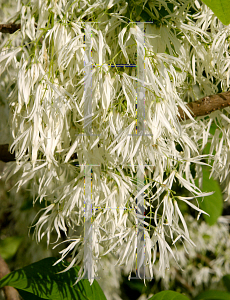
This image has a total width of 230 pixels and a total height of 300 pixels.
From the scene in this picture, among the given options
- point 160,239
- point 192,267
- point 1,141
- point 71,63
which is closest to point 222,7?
point 71,63

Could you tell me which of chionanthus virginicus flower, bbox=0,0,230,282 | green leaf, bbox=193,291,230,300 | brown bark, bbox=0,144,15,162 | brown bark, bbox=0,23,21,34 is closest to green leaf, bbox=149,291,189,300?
chionanthus virginicus flower, bbox=0,0,230,282

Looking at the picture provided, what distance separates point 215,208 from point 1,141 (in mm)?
643

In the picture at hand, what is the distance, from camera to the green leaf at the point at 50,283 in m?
0.52

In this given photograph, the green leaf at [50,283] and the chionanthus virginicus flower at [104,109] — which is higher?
the chionanthus virginicus flower at [104,109]

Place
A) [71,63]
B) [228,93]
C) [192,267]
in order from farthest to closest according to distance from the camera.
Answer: [192,267], [228,93], [71,63]

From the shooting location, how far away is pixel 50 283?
54 centimetres

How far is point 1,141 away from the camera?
3.07ft

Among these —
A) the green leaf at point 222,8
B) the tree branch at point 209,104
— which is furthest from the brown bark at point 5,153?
the green leaf at point 222,8

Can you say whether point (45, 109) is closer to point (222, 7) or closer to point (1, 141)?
point (222, 7)

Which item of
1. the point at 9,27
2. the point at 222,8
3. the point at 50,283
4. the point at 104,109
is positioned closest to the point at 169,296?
the point at 50,283

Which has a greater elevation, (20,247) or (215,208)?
(215,208)

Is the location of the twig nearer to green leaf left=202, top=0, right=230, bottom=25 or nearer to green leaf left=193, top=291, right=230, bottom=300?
green leaf left=202, top=0, right=230, bottom=25

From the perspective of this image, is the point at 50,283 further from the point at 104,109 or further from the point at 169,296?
the point at 104,109

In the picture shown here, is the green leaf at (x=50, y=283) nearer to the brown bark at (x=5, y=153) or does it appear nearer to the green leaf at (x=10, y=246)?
the brown bark at (x=5, y=153)
